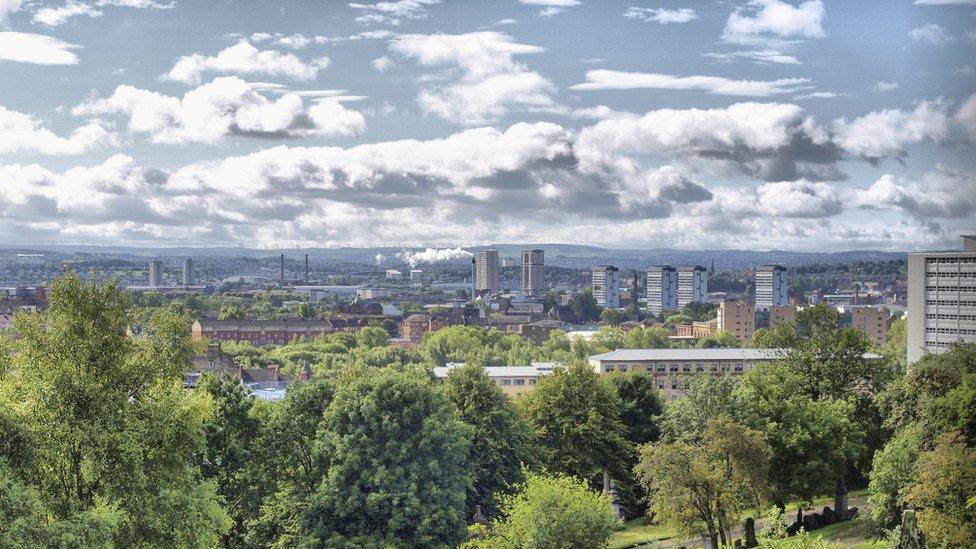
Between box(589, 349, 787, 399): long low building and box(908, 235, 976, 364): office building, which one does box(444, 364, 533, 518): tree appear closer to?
box(589, 349, 787, 399): long low building

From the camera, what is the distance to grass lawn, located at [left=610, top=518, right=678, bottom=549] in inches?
1791

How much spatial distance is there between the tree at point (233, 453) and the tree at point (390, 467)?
2012 mm

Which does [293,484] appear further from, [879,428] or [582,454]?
[879,428]

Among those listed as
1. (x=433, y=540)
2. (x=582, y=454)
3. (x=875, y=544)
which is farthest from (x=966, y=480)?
(x=582, y=454)

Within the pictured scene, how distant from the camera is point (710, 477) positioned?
3844cm

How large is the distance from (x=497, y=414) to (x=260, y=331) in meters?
121

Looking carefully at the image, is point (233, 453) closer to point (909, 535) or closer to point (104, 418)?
point (104, 418)

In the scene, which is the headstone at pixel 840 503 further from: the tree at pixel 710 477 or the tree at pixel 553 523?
the tree at pixel 553 523

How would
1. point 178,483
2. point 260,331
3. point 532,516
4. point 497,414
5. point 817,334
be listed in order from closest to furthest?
point 178,483, point 532,516, point 497,414, point 817,334, point 260,331

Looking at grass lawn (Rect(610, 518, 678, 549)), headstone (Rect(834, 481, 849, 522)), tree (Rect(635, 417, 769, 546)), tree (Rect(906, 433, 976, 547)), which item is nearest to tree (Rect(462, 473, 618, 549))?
tree (Rect(635, 417, 769, 546))

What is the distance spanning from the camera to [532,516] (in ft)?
118

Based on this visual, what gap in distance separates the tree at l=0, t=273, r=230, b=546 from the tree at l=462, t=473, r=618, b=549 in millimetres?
9892

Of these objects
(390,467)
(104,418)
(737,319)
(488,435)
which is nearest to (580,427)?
(488,435)

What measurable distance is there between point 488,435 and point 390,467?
26.1 feet
